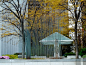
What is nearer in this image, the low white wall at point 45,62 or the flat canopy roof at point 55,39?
the low white wall at point 45,62

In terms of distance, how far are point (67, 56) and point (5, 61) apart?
2.80 meters

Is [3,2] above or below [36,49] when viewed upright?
above

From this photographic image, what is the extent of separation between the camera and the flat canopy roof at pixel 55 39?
6016 millimetres

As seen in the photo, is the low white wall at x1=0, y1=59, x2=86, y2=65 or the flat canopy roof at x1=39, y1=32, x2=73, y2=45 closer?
the low white wall at x1=0, y1=59, x2=86, y2=65

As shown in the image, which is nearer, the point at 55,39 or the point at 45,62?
the point at 45,62

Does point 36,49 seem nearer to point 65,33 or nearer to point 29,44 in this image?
point 29,44

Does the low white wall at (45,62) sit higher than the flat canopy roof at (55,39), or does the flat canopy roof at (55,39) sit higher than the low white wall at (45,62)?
the flat canopy roof at (55,39)

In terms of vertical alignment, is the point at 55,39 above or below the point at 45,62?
above

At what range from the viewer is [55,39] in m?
6.11

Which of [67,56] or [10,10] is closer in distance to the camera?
[67,56]

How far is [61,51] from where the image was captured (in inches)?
236

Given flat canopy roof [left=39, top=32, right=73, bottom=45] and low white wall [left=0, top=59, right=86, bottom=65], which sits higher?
flat canopy roof [left=39, top=32, right=73, bottom=45]

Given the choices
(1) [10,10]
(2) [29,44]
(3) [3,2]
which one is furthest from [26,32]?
(3) [3,2]

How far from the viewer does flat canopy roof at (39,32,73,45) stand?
602 cm
